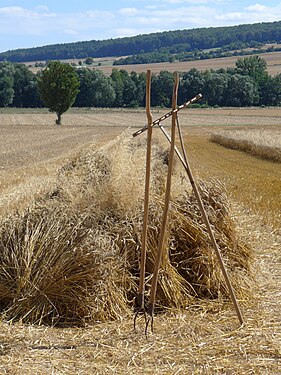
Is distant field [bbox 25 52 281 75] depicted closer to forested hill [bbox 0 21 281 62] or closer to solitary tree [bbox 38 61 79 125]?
forested hill [bbox 0 21 281 62]

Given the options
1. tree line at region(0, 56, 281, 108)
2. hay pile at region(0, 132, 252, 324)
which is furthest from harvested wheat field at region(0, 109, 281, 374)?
tree line at region(0, 56, 281, 108)

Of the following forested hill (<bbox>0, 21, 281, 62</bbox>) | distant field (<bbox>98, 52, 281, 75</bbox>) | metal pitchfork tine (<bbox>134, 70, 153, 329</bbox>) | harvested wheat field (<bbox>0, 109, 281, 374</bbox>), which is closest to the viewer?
harvested wheat field (<bbox>0, 109, 281, 374</bbox>)

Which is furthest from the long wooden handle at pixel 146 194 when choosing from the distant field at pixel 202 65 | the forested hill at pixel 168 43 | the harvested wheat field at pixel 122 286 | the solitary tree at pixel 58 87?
the forested hill at pixel 168 43

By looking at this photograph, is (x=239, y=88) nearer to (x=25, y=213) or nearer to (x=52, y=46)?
(x=25, y=213)

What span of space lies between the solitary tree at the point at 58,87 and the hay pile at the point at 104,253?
180ft

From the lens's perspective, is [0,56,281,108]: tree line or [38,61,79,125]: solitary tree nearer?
[38,61,79,125]: solitary tree

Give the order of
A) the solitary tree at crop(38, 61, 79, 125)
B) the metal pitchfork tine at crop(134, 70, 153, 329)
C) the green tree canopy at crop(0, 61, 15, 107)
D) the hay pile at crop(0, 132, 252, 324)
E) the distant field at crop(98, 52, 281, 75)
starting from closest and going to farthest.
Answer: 1. the metal pitchfork tine at crop(134, 70, 153, 329)
2. the hay pile at crop(0, 132, 252, 324)
3. the solitary tree at crop(38, 61, 79, 125)
4. the green tree canopy at crop(0, 61, 15, 107)
5. the distant field at crop(98, 52, 281, 75)

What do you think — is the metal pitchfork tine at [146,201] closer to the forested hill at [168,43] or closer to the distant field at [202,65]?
the distant field at [202,65]

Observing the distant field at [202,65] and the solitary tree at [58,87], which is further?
the distant field at [202,65]

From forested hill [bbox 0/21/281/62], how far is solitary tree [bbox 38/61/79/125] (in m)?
85.8

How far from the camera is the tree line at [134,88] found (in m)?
80.2

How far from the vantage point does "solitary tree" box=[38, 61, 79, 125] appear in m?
61.0

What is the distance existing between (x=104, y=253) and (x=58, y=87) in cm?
5637

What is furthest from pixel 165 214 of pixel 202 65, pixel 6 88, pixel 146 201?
pixel 202 65
